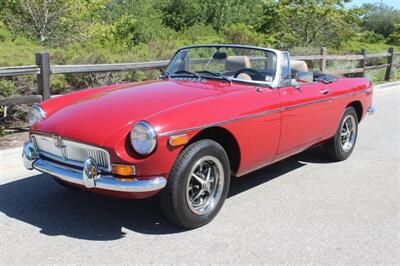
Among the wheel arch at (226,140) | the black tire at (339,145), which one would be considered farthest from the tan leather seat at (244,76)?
the black tire at (339,145)

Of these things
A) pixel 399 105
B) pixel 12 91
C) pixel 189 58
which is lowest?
pixel 399 105

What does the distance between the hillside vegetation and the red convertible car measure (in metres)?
3.35

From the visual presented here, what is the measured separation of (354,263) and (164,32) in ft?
70.1

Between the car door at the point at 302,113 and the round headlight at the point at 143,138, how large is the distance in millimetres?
1661

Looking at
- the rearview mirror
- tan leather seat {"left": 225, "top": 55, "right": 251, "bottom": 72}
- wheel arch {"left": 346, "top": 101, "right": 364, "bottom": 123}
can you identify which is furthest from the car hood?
wheel arch {"left": 346, "top": 101, "right": 364, "bottom": 123}

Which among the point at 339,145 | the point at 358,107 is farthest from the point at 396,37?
the point at 339,145

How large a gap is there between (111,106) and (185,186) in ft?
3.23

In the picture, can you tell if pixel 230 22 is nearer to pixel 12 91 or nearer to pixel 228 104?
pixel 12 91

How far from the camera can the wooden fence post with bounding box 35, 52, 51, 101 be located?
7.17m

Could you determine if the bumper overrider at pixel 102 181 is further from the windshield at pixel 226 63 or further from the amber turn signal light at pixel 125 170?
the windshield at pixel 226 63

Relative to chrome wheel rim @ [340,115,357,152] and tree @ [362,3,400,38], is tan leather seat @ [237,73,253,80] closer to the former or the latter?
chrome wheel rim @ [340,115,357,152]

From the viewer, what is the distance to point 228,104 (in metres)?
4.44

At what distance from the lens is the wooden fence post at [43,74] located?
23.5 feet

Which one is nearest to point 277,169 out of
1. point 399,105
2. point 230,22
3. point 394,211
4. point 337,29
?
point 394,211
